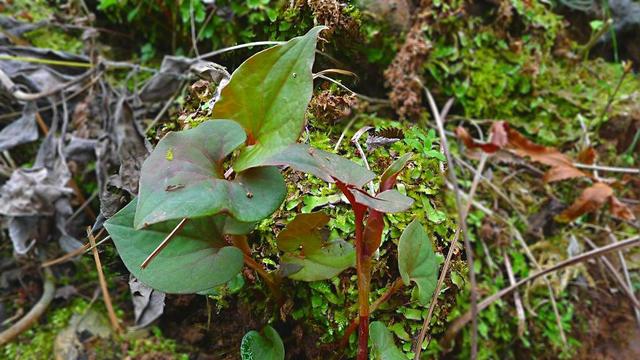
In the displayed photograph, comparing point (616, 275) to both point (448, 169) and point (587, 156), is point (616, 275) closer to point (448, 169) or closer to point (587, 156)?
point (587, 156)

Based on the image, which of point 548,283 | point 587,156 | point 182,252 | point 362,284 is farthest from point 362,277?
point 587,156

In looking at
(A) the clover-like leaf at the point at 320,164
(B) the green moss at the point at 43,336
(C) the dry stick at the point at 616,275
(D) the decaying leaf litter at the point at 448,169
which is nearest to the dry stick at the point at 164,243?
(A) the clover-like leaf at the point at 320,164

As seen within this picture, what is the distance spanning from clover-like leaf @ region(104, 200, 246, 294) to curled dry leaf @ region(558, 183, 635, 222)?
108cm

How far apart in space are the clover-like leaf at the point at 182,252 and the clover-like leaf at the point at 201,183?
76 millimetres

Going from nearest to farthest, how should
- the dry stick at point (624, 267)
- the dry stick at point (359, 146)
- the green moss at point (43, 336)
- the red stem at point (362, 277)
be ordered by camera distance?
1. the red stem at point (362, 277)
2. the dry stick at point (359, 146)
3. the green moss at point (43, 336)
4. the dry stick at point (624, 267)

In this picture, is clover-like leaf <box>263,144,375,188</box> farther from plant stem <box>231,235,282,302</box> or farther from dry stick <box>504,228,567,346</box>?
dry stick <box>504,228,567,346</box>

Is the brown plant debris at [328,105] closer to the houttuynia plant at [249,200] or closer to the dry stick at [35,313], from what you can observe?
the houttuynia plant at [249,200]

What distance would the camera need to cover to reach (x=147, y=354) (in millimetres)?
1088

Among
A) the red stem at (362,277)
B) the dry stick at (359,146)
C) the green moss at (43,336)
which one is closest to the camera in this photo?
the red stem at (362,277)

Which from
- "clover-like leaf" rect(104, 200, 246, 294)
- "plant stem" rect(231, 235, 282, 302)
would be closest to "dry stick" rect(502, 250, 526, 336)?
"plant stem" rect(231, 235, 282, 302)

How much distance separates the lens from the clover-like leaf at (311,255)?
28.0 inches

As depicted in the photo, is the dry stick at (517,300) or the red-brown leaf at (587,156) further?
the red-brown leaf at (587,156)

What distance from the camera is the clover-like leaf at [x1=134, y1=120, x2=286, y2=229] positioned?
53cm

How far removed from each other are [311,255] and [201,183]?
0.24 m
